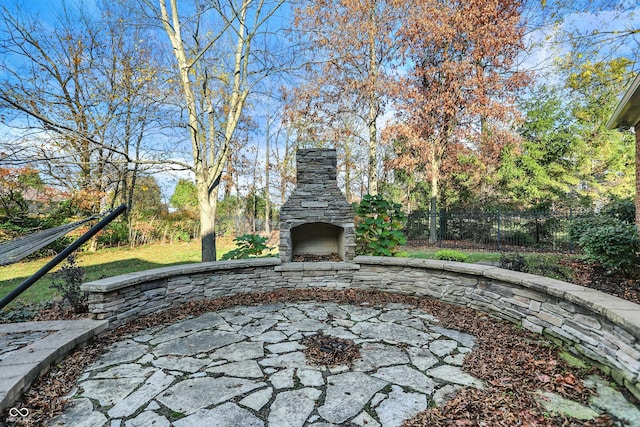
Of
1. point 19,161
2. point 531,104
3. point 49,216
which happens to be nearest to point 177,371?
point 19,161

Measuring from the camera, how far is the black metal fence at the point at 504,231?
9.38m

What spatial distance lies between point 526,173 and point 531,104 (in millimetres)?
3067

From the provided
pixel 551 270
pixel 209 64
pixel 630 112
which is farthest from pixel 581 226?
pixel 209 64

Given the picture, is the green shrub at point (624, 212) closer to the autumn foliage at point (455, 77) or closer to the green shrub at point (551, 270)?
the green shrub at point (551, 270)

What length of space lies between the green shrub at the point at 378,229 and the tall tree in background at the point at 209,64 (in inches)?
117

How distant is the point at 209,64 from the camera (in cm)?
656

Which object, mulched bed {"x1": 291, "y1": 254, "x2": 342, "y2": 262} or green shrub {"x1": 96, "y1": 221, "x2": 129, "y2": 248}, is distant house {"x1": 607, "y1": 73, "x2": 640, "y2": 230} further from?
green shrub {"x1": 96, "y1": 221, "x2": 129, "y2": 248}

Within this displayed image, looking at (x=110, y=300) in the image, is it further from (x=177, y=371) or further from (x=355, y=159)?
(x=355, y=159)

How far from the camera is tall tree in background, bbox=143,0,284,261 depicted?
579cm

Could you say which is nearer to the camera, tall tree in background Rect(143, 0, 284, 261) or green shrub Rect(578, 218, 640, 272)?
green shrub Rect(578, 218, 640, 272)

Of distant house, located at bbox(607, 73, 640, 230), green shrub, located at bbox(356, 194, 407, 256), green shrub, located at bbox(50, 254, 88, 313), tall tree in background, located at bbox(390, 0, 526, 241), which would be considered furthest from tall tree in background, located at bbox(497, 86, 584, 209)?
green shrub, located at bbox(50, 254, 88, 313)

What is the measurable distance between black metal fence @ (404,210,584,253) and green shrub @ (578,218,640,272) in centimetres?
544

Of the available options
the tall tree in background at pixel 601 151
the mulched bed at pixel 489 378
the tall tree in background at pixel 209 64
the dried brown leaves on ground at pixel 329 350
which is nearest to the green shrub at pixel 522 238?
the tall tree in background at pixel 601 151

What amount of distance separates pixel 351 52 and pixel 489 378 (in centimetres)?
969
